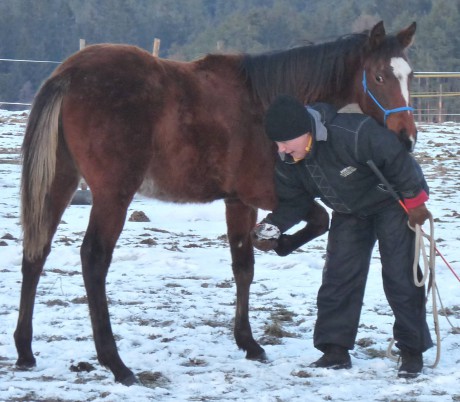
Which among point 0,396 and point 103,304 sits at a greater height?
point 103,304

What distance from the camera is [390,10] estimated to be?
142 ft

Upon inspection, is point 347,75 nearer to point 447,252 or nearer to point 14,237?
point 447,252

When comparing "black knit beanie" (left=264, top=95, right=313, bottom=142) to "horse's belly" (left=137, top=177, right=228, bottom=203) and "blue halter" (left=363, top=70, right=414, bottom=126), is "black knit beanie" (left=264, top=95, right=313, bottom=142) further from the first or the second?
"horse's belly" (left=137, top=177, right=228, bottom=203)

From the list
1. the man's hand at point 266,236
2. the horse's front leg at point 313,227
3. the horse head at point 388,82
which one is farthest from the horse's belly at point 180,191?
the horse head at point 388,82

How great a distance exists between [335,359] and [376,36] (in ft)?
5.64

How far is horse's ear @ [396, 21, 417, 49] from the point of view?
4.23 m

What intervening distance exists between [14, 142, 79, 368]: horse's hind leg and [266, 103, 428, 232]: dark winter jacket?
1.08 meters

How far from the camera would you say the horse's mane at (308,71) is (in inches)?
173

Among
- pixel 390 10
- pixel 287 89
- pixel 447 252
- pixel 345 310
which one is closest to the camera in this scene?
pixel 345 310

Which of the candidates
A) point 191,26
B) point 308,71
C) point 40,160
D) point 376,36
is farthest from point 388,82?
point 191,26

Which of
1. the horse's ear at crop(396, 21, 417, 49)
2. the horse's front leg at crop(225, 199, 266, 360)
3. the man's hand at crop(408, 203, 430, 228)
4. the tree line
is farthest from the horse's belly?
the tree line

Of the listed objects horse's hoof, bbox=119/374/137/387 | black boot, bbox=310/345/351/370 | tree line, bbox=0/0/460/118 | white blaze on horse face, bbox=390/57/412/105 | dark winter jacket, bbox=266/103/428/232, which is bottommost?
black boot, bbox=310/345/351/370

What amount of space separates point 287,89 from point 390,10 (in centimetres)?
4098

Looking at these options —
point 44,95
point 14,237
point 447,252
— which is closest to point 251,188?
point 44,95
